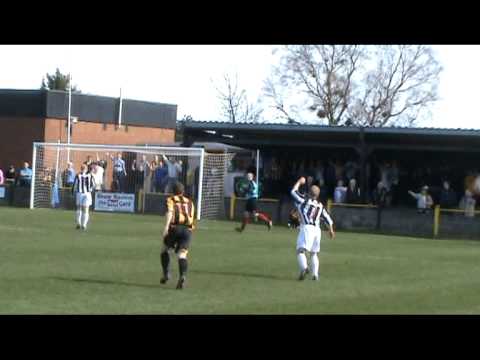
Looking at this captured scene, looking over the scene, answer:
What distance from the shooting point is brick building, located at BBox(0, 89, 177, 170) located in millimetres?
55594

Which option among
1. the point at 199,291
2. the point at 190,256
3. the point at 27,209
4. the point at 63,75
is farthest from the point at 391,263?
the point at 63,75

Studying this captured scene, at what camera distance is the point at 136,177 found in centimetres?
4119

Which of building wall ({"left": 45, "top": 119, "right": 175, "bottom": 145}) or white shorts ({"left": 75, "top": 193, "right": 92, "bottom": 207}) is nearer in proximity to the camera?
white shorts ({"left": 75, "top": 193, "right": 92, "bottom": 207})

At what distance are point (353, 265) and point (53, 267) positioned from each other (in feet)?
22.2

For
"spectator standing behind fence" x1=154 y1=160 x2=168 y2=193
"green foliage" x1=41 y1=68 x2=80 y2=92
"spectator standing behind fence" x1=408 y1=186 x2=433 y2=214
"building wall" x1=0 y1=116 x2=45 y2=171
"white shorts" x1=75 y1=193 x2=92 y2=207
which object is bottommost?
"white shorts" x1=75 y1=193 x2=92 y2=207

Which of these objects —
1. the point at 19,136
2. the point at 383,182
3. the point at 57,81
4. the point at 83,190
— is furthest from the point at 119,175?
the point at 57,81

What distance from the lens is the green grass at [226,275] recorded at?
13.2m

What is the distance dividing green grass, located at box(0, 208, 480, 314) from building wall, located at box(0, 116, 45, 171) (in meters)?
26.6

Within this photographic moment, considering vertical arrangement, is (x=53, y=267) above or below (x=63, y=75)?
below

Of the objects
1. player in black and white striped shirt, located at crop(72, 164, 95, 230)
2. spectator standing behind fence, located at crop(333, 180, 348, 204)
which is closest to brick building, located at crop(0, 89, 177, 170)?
spectator standing behind fence, located at crop(333, 180, 348, 204)

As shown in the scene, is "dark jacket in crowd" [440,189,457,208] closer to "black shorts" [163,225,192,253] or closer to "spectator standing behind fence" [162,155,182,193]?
"spectator standing behind fence" [162,155,182,193]
